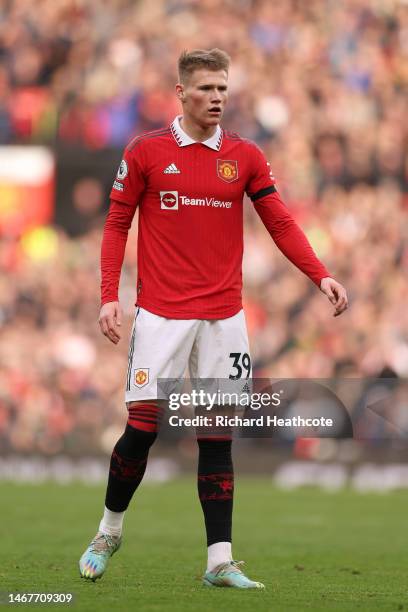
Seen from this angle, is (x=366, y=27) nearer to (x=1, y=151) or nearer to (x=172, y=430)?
(x=1, y=151)

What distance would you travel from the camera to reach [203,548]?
991 centimetres

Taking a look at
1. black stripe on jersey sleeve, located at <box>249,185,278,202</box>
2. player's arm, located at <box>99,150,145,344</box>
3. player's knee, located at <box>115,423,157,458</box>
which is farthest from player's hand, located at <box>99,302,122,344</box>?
black stripe on jersey sleeve, located at <box>249,185,278,202</box>

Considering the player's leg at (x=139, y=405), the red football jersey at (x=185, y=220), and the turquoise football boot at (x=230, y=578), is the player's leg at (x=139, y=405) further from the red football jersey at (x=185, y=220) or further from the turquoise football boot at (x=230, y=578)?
the turquoise football boot at (x=230, y=578)

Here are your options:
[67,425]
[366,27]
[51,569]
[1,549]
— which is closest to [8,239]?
[67,425]

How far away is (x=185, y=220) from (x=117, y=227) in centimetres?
34

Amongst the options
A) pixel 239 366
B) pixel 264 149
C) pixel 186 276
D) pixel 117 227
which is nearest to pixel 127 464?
pixel 239 366

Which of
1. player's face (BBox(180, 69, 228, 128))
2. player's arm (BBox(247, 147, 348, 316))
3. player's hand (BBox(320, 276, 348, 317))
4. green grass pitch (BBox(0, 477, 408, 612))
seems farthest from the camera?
player's arm (BBox(247, 147, 348, 316))

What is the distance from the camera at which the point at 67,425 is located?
18.1m

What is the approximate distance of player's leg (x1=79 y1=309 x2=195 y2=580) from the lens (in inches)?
263

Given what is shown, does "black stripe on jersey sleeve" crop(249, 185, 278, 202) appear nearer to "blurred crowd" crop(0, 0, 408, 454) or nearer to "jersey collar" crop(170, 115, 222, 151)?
"jersey collar" crop(170, 115, 222, 151)

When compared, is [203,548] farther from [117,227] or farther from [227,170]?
[227,170]

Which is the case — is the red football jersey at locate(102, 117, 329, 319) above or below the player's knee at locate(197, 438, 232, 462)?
above

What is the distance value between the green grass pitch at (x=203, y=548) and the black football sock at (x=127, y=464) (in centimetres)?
40

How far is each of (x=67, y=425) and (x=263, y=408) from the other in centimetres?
1146
